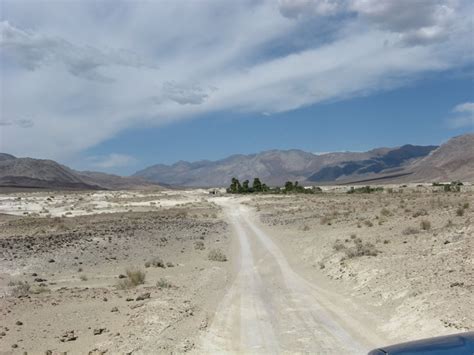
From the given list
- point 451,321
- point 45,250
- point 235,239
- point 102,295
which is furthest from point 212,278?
point 235,239

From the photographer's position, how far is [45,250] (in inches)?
1110

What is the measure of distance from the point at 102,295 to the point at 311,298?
7.14 meters

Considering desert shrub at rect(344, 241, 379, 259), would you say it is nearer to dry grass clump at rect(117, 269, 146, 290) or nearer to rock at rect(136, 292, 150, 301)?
dry grass clump at rect(117, 269, 146, 290)

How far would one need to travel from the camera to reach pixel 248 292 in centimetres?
1727

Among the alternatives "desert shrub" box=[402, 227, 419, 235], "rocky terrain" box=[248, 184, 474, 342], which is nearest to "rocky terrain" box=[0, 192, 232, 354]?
"rocky terrain" box=[248, 184, 474, 342]

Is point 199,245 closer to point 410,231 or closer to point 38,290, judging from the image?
point 410,231

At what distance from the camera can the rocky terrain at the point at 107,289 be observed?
12.2 metres

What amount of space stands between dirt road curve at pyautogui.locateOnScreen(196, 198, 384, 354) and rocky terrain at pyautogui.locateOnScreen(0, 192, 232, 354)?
0.62 metres

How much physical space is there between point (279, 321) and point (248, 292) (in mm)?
4254

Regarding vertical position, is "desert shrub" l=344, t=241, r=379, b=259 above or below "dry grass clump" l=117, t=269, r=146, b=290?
above

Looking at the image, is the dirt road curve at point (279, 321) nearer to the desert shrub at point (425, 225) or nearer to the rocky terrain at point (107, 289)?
the rocky terrain at point (107, 289)

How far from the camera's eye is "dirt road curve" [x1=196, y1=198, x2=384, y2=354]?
11.0m

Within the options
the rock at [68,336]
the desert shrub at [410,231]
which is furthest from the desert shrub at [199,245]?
the rock at [68,336]

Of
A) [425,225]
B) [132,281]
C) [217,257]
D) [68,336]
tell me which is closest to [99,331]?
[68,336]
